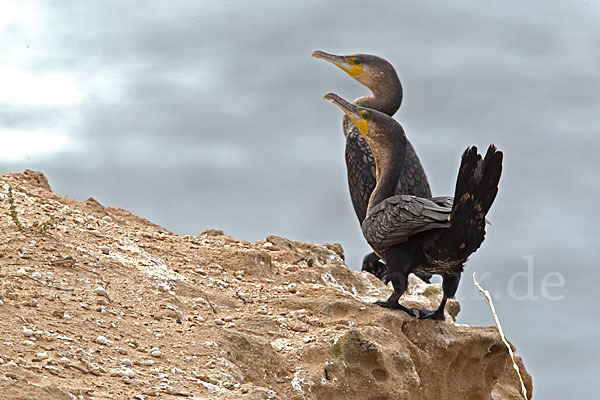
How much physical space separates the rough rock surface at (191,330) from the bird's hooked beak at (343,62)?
2.54m

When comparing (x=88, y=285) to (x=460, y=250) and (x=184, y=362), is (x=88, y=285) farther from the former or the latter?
(x=460, y=250)

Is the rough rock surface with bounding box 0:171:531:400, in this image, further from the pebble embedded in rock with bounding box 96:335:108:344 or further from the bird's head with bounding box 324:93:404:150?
the bird's head with bounding box 324:93:404:150

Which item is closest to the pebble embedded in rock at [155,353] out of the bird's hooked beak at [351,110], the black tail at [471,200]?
the black tail at [471,200]

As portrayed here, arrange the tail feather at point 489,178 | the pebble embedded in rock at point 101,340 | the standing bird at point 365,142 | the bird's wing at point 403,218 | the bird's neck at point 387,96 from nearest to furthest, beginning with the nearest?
1. the pebble embedded in rock at point 101,340
2. the tail feather at point 489,178
3. the bird's wing at point 403,218
4. the standing bird at point 365,142
5. the bird's neck at point 387,96

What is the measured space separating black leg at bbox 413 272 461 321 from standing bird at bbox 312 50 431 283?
2.04m

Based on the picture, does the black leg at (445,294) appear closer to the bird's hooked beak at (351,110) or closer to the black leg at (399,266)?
the black leg at (399,266)

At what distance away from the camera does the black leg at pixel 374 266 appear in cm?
888

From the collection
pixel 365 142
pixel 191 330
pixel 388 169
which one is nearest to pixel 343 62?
pixel 365 142

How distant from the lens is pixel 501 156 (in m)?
5.01

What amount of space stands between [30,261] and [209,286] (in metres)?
1.36

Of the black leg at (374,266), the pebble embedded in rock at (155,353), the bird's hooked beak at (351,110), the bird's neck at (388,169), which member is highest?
the bird's hooked beak at (351,110)

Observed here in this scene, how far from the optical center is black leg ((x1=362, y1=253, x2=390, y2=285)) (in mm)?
8883

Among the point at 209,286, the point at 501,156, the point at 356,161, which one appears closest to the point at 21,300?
the point at 209,286

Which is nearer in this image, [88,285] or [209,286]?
Result: [88,285]
